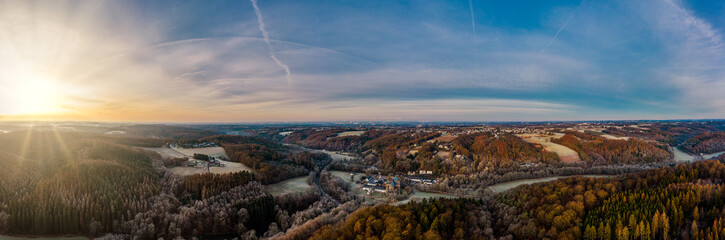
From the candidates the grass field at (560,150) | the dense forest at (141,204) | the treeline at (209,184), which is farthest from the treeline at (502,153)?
the treeline at (209,184)

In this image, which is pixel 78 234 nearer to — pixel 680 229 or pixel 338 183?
pixel 338 183

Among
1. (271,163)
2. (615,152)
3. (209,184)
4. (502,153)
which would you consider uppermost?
(502,153)

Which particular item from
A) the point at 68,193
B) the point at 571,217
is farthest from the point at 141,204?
the point at 571,217

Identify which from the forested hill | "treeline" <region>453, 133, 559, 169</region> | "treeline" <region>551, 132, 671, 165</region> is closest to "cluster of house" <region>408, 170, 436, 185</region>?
"treeline" <region>453, 133, 559, 169</region>

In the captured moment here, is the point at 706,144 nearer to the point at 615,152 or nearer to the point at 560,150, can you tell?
the point at 615,152

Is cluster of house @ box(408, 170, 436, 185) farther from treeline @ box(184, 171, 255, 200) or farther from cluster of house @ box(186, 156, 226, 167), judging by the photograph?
cluster of house @ box(186, 156, 226, 167)

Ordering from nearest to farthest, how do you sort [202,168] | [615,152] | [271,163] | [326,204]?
1. [326,204]
2. [202,168]
3. [271,163]
4. [615,152]
